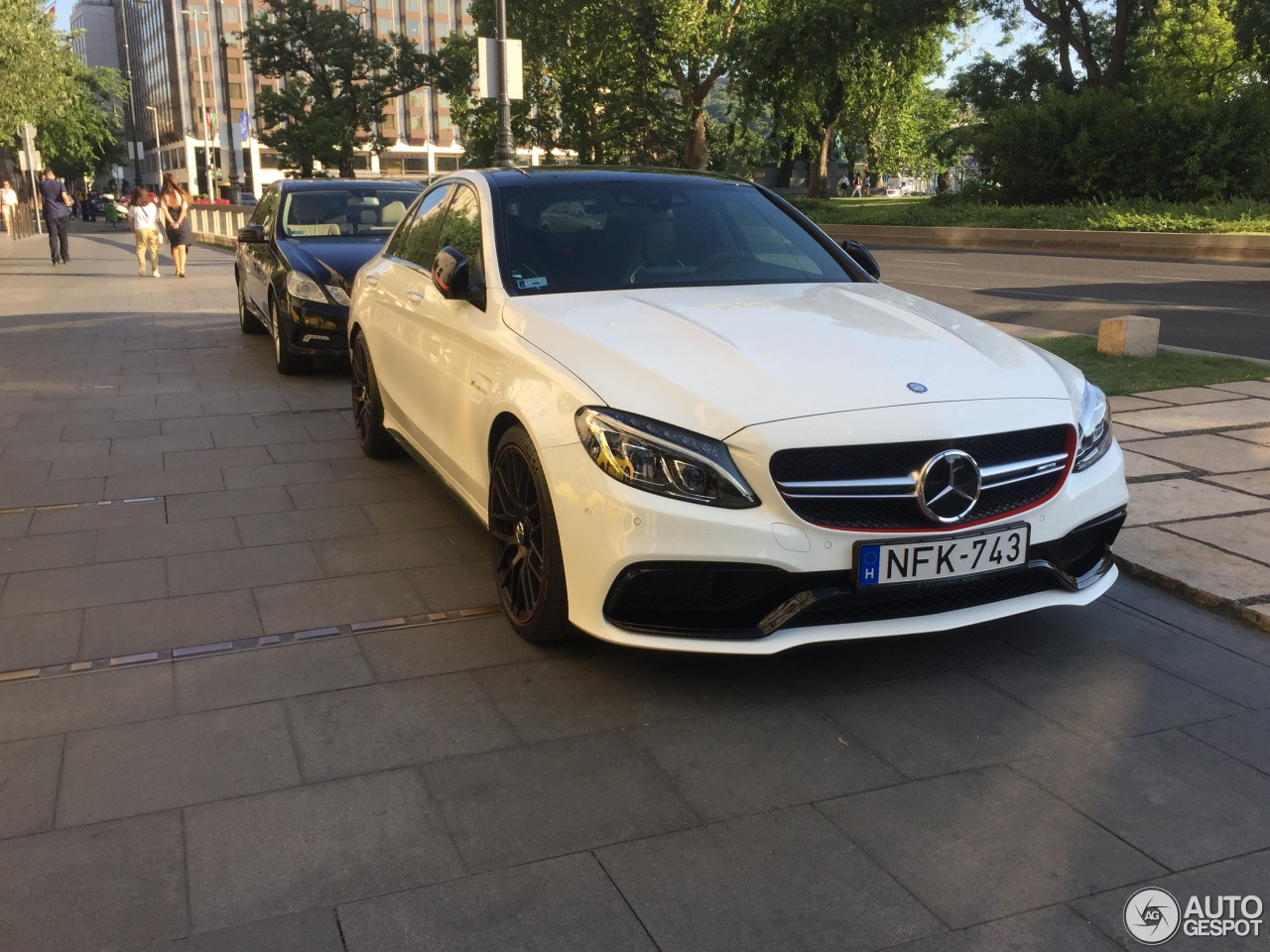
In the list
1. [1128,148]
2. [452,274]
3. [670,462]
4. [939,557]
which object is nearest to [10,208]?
[1128,148]

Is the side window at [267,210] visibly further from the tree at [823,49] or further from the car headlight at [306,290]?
the tree at [823,49]

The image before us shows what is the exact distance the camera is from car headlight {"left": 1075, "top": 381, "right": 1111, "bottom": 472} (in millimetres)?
3832

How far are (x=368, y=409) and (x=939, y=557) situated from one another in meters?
4.10

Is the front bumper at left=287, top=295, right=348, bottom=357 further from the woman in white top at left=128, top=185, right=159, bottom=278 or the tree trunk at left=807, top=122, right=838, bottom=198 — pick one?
the tree trunk at left=807, top=122, right=838, bottom=198

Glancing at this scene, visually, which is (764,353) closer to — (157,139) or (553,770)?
(553,770)

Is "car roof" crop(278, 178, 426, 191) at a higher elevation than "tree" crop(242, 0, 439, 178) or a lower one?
lower

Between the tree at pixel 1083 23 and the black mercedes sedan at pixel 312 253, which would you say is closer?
the black mercedes sedan at pixel 312 253

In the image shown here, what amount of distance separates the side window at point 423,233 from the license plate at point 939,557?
284cm

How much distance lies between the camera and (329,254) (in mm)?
10055

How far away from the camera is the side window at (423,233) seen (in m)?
5.66

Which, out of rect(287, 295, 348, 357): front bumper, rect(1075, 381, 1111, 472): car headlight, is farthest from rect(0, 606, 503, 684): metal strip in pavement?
rect(287, 295, 348, 357): front bumper

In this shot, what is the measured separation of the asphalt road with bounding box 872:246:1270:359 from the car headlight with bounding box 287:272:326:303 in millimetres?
7056

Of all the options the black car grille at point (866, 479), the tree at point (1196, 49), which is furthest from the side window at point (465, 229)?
the tree at point (1196, 49)

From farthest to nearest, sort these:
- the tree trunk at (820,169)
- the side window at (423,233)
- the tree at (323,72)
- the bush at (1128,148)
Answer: the tree at (323,72) < the tree trunk at (820,169) < the bush at (1128,148) < the side window at (423,233)
